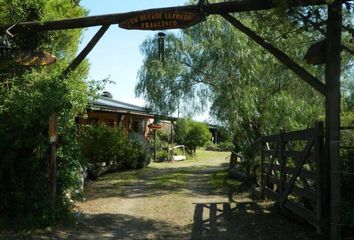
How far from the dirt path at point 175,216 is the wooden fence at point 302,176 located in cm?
36

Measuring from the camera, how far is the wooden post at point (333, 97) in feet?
21.9

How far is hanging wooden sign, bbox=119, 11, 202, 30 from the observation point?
8219 millimetres

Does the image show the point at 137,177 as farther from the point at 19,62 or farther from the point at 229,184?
the point at 19,62

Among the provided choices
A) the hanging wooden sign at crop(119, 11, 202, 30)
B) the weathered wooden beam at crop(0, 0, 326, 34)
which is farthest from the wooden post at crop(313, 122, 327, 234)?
the hanging wooden sign at crop(119, 11, 202, 30)

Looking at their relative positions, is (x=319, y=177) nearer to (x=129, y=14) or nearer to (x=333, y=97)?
(x=333, y=97)

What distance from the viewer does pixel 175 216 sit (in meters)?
9.21

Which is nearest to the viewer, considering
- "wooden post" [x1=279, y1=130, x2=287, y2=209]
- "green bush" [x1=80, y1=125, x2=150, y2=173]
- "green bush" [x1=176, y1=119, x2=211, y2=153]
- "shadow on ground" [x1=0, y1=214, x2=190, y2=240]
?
"shadow on ground" [x1=0, y1=214, x2=190, y2=240]

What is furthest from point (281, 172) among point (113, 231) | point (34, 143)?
point (34, 143)

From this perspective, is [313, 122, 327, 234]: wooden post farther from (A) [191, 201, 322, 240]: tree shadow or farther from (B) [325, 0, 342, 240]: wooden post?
(A) [191, 201, 322, 240]: tree shadow

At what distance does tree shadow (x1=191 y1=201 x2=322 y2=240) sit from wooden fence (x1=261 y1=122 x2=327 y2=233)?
282 millimetres

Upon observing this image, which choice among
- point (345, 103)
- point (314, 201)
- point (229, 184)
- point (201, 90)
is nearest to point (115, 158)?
point (201, 90)

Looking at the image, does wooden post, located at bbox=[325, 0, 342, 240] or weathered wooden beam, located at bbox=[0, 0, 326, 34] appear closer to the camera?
wooden post, located at bbox=[325, 0, 342, 240]

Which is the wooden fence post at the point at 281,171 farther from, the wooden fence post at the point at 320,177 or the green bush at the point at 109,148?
the green bush at the point at 109,148

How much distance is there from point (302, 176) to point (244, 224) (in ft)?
4.65
